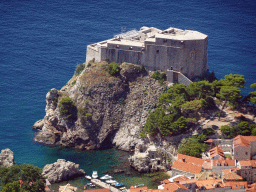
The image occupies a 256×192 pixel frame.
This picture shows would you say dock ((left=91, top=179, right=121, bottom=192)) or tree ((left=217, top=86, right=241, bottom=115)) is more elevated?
tree ((left=217, top=86, right=241, bottom=115))

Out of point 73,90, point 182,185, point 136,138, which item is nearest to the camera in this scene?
point 182,185

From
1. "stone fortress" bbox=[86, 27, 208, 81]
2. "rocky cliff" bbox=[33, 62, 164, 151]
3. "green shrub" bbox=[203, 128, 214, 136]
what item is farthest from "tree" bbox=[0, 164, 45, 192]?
"stone fortress" bbox=[86, 27, 208, 81]

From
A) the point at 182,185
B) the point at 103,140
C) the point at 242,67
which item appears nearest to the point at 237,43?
the point at 242,67

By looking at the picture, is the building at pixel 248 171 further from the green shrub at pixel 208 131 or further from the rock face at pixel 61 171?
the rock face at pixel 61 171

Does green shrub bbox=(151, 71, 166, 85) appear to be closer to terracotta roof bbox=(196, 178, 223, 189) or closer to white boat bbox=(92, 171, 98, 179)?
white boat bbox=(92, 171, 98, 179)

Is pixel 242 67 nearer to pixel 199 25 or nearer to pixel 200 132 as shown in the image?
pixel 199 25

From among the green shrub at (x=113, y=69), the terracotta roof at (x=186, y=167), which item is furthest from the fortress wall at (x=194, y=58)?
the terracotta roof at (x=186, y=167)

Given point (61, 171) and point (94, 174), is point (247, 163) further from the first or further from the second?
point (61, 171)

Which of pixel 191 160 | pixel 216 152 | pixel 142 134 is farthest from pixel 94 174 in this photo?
pixel 216 152
